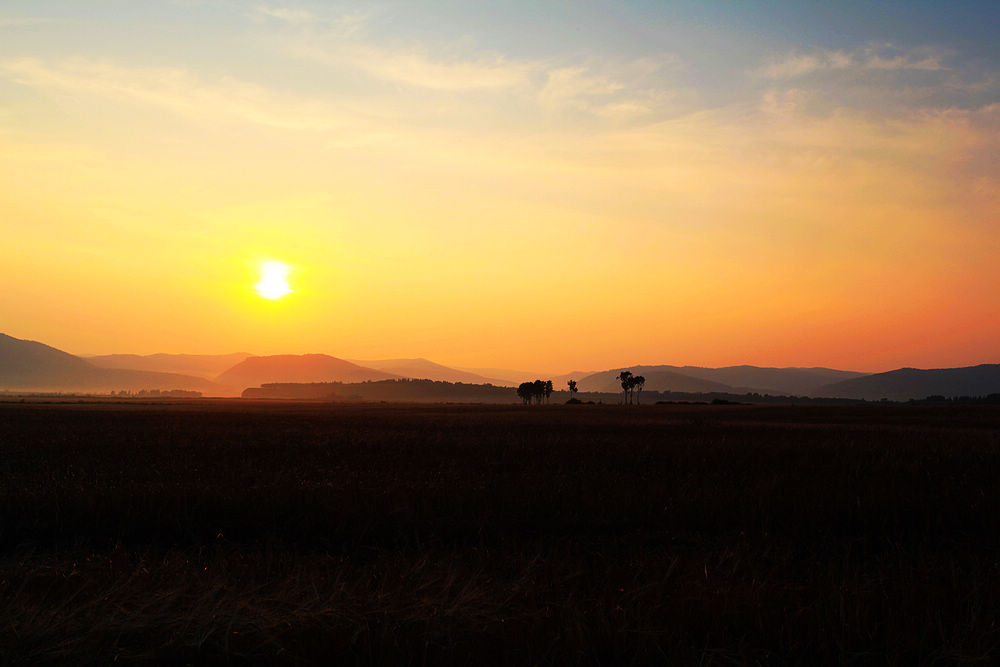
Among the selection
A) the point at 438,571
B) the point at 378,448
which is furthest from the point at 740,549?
the point at 378,448

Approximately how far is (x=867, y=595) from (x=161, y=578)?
6966 millimetres

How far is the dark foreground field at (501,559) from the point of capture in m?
4.28

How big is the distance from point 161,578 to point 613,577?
15.5ft

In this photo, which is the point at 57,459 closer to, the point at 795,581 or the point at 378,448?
the point at 378,448

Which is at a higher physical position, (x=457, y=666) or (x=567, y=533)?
(x=457, y=666)

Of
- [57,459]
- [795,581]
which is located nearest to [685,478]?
[795,581]

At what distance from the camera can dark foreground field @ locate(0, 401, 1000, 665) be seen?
4281 millimetres

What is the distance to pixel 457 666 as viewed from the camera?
397 cm

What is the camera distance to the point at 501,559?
7551 mm

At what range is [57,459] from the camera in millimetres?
18016

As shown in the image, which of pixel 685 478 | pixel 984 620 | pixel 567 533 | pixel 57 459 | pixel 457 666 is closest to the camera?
pixel 457 666

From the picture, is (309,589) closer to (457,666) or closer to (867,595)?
(457,666)

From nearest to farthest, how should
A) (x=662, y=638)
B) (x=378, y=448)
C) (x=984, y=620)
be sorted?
(x=662, y=638), (x=984, y=620), (x=378, y=448)

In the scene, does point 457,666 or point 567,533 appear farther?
point 567,533
